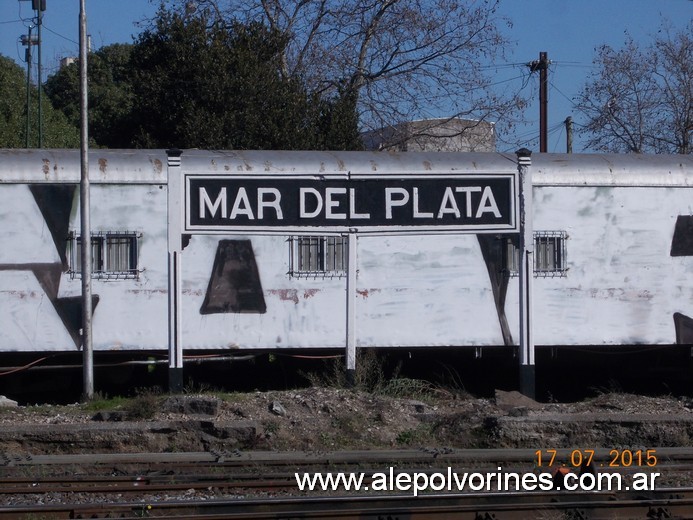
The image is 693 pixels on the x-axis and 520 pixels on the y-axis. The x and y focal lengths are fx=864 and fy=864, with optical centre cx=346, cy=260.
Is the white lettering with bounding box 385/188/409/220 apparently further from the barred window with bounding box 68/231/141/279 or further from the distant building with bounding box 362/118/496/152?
the distant building with bounding box 362/118/496/152

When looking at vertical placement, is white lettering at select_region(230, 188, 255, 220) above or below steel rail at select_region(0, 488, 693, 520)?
above

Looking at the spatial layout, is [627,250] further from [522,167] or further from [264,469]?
[264,469]

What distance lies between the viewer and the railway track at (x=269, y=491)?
6.64m

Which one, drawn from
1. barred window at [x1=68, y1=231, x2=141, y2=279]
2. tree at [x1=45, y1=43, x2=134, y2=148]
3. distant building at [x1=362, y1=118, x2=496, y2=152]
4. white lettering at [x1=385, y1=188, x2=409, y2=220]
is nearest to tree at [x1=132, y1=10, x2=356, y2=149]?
distant building at [x1=362, y1=118, x2=496, y2=152]

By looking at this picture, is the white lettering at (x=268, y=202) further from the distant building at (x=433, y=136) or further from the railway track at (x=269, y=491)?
the distant building at (x=433, y=136)

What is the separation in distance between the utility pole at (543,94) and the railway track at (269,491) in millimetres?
16620

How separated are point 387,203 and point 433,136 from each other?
11.5 m

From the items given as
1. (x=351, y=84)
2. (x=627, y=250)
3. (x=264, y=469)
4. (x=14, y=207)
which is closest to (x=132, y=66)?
(x=351, y=84)

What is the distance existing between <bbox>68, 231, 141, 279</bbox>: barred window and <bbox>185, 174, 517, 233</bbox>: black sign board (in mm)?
1716

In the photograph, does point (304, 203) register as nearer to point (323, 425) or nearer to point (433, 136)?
point (323, 425)

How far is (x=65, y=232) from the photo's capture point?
1140 centimetres

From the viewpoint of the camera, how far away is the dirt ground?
9.21 metres

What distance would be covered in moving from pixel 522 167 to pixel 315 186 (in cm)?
278

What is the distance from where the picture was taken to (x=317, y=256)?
38.5ft
